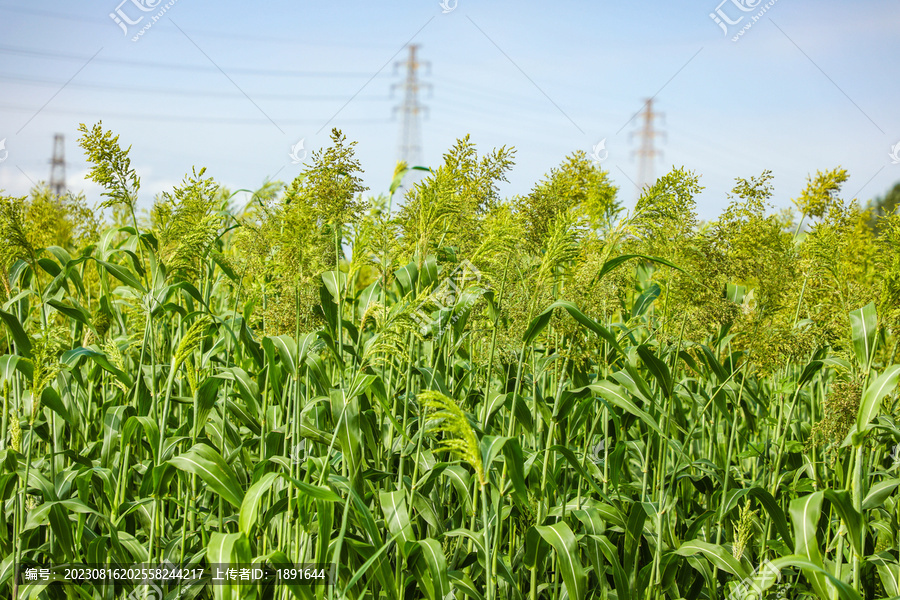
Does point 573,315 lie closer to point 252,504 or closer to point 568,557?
point 568,557

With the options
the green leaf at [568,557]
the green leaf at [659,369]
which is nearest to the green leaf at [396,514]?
the green leaf at [568,557]

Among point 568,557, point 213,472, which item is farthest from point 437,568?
point 213,472

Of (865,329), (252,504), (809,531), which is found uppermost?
(865,329)

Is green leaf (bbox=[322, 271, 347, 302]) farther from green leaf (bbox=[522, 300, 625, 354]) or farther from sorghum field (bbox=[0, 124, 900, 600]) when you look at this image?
green leaf (bbox=[522, 300, 625, 354])

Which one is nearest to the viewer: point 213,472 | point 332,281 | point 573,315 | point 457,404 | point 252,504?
point 252,504

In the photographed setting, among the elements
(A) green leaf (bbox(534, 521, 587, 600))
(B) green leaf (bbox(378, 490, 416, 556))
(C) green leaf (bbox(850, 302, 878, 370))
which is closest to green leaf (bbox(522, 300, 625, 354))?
(A) green leaf (bbox(534, 521, 587, 600))

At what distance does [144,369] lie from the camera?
3734 mm

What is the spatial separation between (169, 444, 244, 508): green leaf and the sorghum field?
0.04ft

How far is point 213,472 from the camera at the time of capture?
8.42 feet

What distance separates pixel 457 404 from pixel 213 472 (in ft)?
3.24

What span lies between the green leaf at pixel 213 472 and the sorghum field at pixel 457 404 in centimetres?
1

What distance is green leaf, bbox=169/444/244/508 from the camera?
2559mm

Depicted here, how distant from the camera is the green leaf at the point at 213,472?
8.39ft

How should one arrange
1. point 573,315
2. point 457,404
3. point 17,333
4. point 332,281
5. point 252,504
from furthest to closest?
1. point 332,281
2. point 17,333
3. point 457,404
4. point 573,315
5. point 252,504
